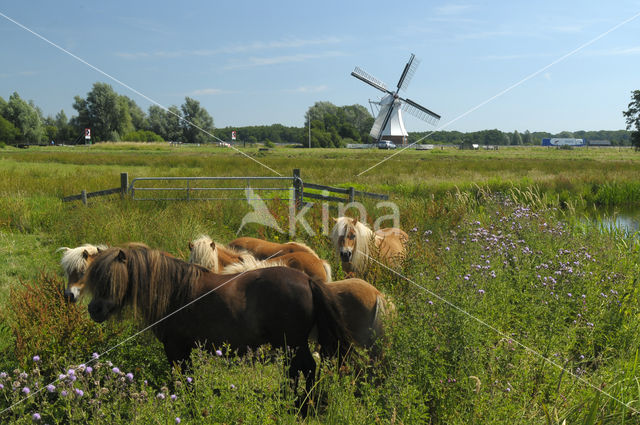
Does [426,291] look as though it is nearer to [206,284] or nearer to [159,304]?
[206,284]

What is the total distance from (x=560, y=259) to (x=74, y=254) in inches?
202

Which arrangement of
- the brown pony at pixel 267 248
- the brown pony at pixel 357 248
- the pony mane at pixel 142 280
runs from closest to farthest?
the pony mane at pixel 142 280 → the brown pony at pixel 267 248 → the brown pony at pixel 357 248

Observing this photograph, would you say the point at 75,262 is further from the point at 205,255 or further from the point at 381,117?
the point at 381,117

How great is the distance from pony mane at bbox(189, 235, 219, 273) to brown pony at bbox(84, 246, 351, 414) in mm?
1311

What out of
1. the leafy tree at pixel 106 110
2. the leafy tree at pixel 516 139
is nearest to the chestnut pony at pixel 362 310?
the leafy tree at pixel 106 110

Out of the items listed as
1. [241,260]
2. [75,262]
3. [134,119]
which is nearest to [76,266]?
[75,262]

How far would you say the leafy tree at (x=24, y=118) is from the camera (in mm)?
42750

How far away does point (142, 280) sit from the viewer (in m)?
3.55

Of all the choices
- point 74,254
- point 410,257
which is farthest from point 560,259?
point 74,254

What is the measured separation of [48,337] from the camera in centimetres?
411

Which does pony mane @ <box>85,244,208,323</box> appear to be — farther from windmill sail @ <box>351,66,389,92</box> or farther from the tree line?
windmill sail @ <box>351,66,389,92</box>

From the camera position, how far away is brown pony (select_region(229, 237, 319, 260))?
5.65 m

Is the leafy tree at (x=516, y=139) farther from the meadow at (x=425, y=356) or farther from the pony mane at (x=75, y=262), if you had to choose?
the pony mane at (x=75, y=262)

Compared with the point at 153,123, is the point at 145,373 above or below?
below
